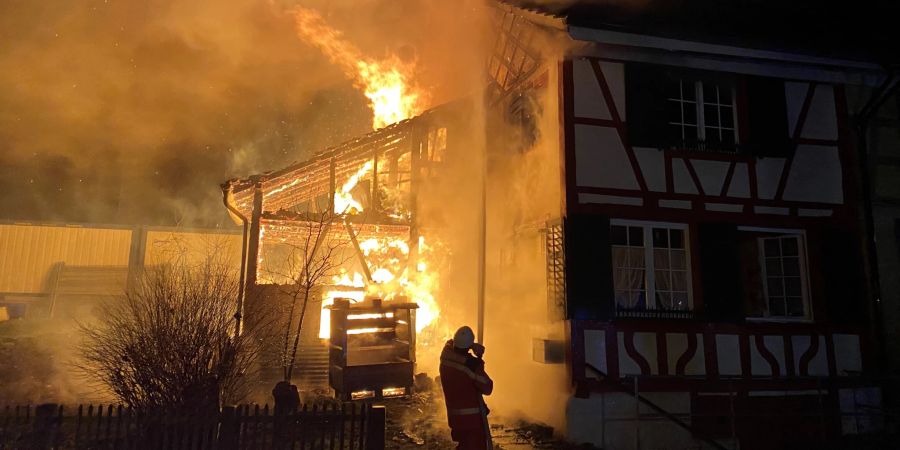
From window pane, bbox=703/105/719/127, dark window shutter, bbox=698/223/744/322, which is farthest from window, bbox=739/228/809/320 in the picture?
window pane, bbox=703/105/719/127

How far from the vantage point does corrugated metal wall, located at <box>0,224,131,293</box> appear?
96.2ft

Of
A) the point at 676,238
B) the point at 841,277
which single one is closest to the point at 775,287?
the point at 841,277

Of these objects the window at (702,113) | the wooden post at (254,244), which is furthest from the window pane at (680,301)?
the wooden post at (254,244)

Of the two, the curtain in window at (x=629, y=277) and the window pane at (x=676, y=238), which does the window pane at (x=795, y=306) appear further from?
the curtain in window at (x=629, y=277)

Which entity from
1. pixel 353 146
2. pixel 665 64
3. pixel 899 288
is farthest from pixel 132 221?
pixel 899 288

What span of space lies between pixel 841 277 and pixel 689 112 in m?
3.69

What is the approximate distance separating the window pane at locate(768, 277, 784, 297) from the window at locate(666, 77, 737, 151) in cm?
240

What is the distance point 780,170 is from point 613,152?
3.09 m

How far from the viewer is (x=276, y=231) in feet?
47.8

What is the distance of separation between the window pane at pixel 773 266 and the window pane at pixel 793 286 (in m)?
0.19

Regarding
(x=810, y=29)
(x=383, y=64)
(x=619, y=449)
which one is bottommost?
(x=619, y=449)

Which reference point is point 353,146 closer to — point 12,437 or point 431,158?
point 431,158

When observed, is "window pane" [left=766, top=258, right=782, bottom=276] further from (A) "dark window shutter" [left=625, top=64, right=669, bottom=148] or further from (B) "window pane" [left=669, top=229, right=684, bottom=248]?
(A) "dark window shutter" [left=625, top=64, right=669, bottom=148]

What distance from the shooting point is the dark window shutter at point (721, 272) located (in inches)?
328
